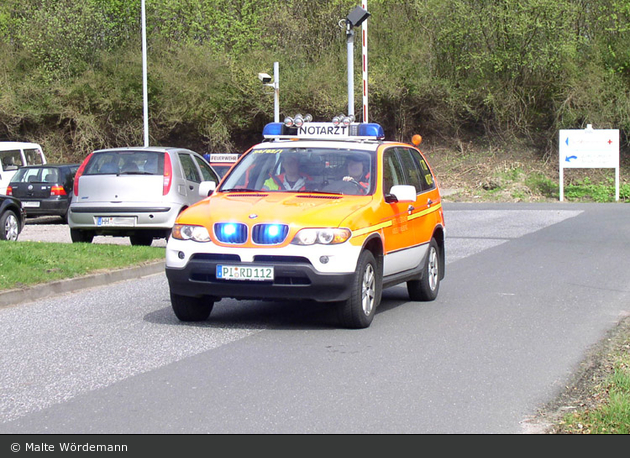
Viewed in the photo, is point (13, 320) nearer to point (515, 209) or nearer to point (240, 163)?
point (240, 163)

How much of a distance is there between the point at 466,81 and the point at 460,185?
559 centimetres

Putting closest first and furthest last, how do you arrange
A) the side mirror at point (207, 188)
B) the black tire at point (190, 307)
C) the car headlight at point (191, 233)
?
the car headlight at point (191, 233) → the black tire at point (190, 307) → the side mirror at point (207, 188)

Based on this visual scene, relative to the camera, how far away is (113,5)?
1655 inches

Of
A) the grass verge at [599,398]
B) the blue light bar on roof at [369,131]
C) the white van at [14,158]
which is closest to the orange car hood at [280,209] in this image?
the blue light bar on roof at [369,131]

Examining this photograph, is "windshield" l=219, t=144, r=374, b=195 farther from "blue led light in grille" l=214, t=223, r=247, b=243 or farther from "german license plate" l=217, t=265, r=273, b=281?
"german license plate" l=217, t=265, r=273, b=281

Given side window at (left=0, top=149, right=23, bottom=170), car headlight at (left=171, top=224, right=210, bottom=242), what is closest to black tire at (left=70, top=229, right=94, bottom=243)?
car headlight at (left=171, top=224, right=210, bottom=242)

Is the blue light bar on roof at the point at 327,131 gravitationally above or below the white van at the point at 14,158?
above

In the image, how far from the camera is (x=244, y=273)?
26.7ft

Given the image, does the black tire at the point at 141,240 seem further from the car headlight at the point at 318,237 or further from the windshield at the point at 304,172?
the car headlight at the point at 318,237

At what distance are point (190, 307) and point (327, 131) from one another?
3080 millimetres

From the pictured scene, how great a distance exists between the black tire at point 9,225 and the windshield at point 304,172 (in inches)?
352

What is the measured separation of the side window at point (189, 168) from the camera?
16016mm

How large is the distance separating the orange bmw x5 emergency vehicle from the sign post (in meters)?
20.9
